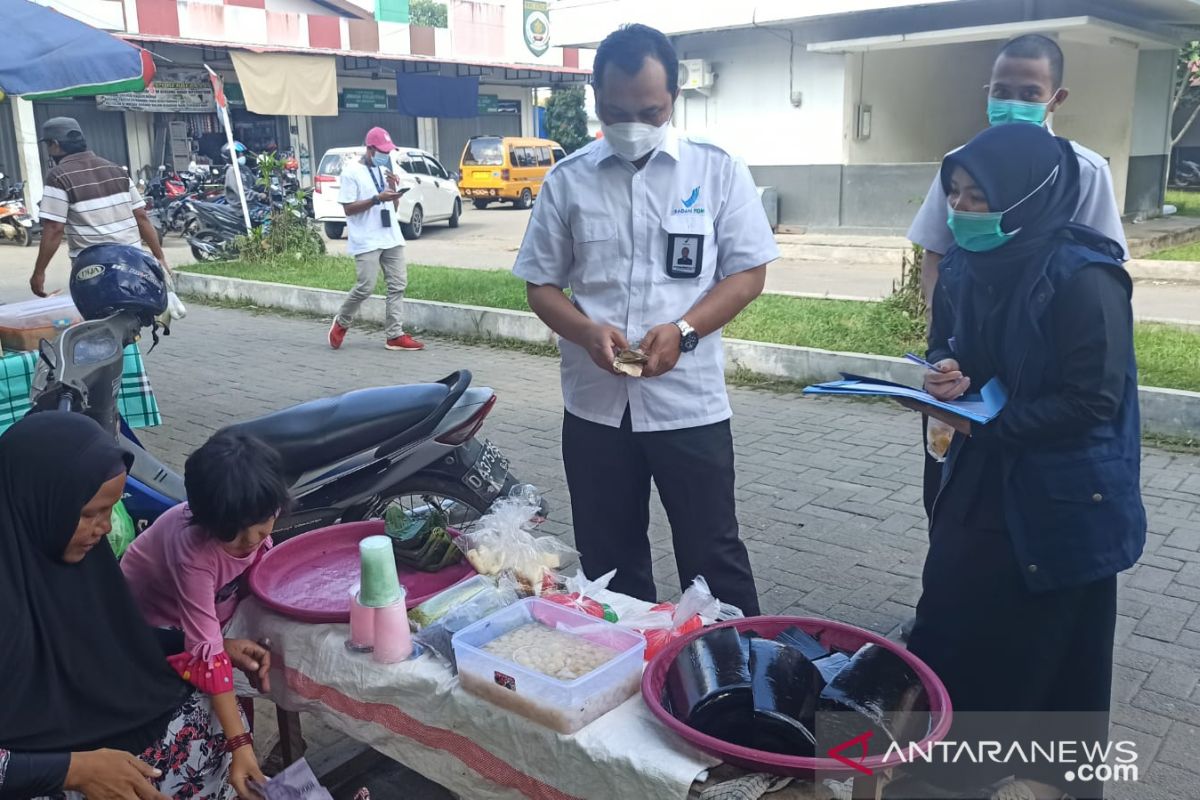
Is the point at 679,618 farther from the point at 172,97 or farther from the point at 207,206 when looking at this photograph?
the point at 172,97

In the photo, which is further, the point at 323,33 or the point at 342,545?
the point at 323,33

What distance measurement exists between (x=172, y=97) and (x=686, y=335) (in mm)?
22335

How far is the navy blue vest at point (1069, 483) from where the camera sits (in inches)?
82.3

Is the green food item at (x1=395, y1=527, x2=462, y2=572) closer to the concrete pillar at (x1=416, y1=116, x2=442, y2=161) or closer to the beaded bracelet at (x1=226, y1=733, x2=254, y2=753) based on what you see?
the beaded bracelet at (x1=226, y1=733, x2=254, y2=753)

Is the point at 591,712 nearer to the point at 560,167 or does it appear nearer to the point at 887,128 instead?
the point at 560,167

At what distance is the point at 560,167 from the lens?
8.96 ft

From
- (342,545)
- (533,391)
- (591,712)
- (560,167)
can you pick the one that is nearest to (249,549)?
(342,545)

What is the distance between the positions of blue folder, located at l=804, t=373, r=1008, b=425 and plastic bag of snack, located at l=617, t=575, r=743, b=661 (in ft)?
1.75

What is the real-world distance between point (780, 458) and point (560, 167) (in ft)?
9.96

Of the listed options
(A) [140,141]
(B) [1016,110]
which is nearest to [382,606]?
(B) [1016,110]

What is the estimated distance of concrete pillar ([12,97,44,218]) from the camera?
19.2m

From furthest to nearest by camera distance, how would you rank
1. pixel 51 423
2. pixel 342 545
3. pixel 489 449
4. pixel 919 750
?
pixel 489 449
pixel 342 545
pixel 51 423
pixel 919 750

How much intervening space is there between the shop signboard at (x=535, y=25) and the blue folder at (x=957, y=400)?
1065 inches

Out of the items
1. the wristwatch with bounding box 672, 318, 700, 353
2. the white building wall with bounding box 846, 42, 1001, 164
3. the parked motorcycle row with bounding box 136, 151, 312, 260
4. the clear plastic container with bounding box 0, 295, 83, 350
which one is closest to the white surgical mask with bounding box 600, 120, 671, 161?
the wristwatch with bounding box 672, 318, 700, 353
